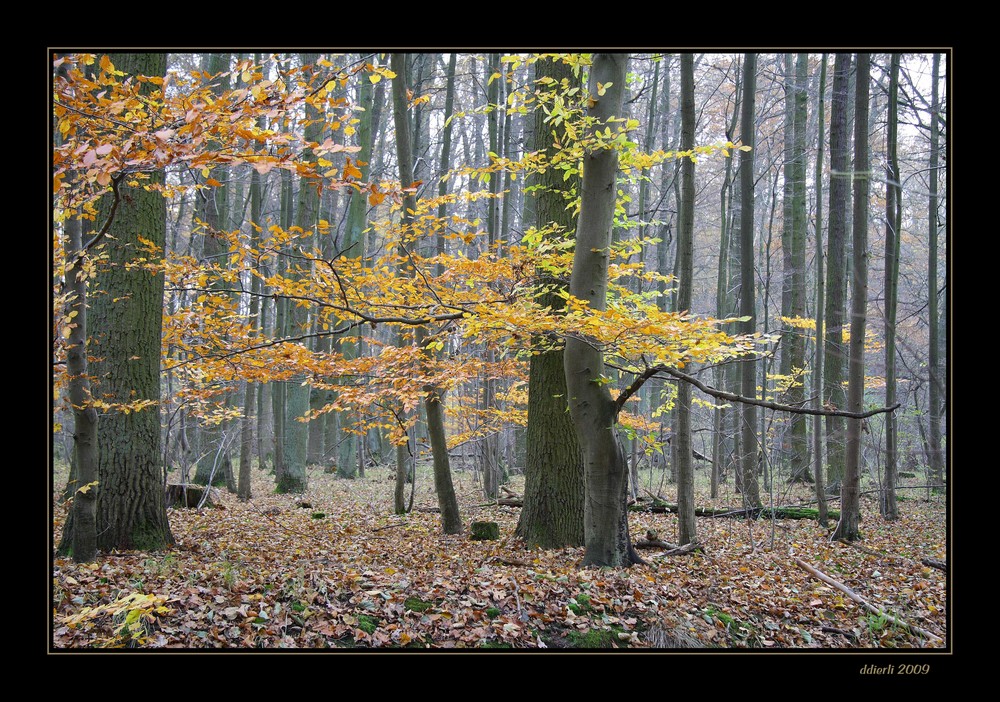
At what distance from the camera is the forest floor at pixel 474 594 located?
423 cm

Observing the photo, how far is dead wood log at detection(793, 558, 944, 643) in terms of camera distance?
16.3 feet

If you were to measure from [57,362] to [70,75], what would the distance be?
3.30 metres

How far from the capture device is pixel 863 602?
5789mm

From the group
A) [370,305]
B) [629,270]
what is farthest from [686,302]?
[370,305]

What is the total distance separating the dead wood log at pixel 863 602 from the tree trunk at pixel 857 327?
168 cm

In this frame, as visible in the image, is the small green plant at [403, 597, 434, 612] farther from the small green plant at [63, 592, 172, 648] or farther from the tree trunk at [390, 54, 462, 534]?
the tree trunk at [390, 54, 462, 534]

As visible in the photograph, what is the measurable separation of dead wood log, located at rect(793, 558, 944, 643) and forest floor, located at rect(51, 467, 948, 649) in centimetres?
4

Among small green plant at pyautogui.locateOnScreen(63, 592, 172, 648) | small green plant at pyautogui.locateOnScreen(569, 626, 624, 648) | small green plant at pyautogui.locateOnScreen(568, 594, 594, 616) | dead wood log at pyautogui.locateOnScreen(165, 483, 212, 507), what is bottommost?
dead wood log at pyautogui.locateOnScreen(165, 483, 212, 507)

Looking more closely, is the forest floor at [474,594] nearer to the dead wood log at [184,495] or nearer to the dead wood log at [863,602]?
the dead wood log at [863,602]

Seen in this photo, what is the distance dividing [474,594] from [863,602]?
3.96 meters

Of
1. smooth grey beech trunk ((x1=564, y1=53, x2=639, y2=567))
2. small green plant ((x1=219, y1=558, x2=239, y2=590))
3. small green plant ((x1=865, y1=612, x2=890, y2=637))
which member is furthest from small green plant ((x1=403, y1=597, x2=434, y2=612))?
small green plant ((x1=865, y1=612, x2=890, y2=637))

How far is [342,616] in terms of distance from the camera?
14.7 feet

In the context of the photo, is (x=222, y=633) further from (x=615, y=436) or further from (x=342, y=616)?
(x=615, y=436)

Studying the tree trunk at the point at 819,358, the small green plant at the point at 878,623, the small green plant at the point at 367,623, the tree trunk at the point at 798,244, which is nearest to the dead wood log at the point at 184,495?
the small green plant at the point at 367,623
